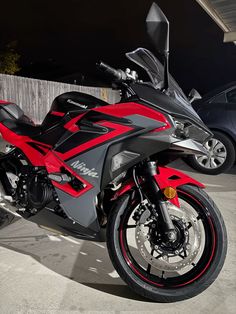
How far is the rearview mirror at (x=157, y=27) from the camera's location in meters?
1.56

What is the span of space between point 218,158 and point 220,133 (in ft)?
1.24

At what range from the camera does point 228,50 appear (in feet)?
48.5

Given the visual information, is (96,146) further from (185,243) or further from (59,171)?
(185,243)

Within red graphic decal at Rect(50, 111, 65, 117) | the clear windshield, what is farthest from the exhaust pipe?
the clear windshield

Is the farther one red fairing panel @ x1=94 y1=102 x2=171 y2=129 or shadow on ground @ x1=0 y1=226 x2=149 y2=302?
shadow on ground @ x1=0 y1=226 x2=149 y2=302

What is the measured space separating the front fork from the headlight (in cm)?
25

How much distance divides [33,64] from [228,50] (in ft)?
47.1

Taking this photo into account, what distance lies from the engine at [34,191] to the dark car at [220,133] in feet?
10.3

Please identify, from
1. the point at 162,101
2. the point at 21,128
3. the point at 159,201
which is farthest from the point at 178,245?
the point at 21,128

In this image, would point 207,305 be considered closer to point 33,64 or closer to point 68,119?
point 68,119

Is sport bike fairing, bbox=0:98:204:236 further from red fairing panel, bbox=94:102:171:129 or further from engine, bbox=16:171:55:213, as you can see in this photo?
engine, bbox=16:171:55:213

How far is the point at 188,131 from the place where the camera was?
A: 5.76 ft

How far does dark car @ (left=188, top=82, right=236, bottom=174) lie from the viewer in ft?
15.6

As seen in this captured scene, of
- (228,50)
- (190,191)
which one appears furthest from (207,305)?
(228,50)
